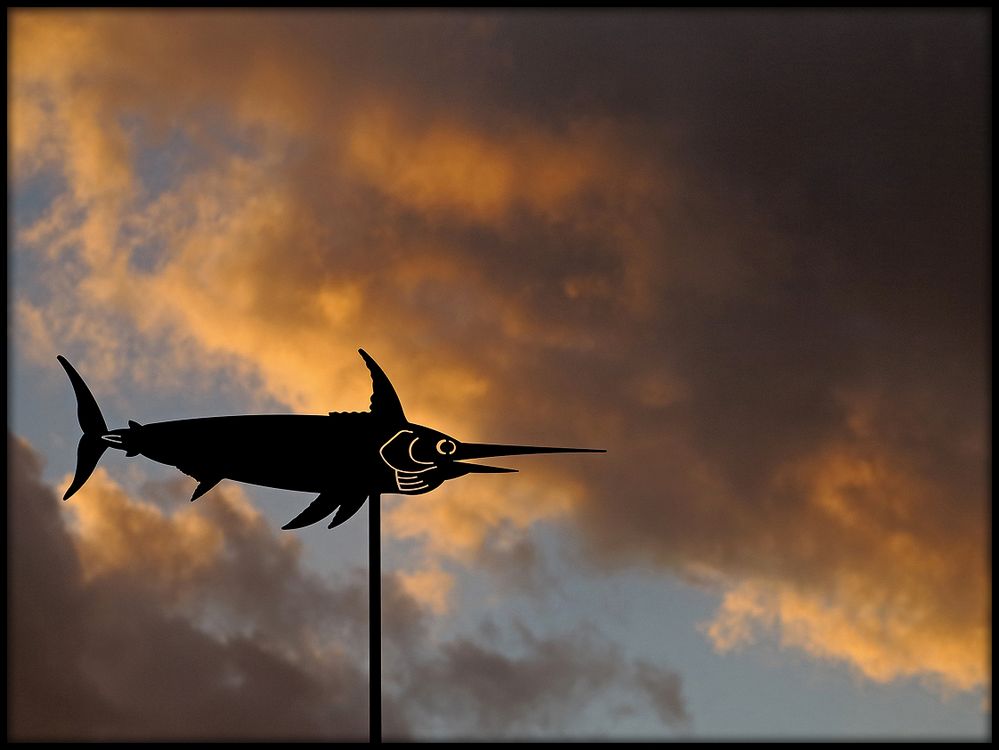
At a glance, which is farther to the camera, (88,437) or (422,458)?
(88,437)

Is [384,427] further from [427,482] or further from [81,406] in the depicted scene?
[81,406]

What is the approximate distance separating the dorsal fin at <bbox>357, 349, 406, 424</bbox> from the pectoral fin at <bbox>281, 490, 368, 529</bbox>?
1.07 metres

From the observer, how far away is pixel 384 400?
16031 mm

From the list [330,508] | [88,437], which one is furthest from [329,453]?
[88,437]

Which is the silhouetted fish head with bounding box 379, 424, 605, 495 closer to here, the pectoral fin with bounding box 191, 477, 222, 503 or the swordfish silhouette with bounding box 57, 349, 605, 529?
the swordfish silhouette with bounding box 57, 349, 605, 529

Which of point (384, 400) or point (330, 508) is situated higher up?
point (384, 400)

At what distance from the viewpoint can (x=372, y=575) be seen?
15.3 metres

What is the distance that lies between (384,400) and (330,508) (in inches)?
64.8

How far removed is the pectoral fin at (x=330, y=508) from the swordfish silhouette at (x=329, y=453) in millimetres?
14

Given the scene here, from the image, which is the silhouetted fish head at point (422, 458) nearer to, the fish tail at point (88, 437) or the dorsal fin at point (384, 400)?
the dorsal fin at point (384, 400)

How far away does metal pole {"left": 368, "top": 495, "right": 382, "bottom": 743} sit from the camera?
14969 millimetres

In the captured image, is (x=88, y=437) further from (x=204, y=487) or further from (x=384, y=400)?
(x=384, y=400)

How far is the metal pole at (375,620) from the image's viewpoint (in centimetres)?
1497

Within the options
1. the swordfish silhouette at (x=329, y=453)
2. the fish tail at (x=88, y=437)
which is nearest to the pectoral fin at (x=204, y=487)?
the swordfish silhouette at (x=329, y=453)
